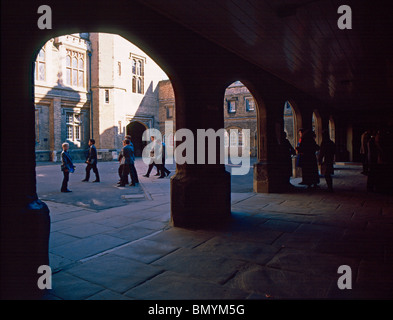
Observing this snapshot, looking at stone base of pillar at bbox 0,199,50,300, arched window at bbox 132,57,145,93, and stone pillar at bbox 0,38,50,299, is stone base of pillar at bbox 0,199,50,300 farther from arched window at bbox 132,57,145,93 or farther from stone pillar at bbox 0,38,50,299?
arched window at bbox 132,57,145,93

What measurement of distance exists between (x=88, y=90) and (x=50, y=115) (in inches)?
154

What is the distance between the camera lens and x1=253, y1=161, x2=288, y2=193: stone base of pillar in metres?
7.59

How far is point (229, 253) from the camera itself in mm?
3385

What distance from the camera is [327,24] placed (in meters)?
4.46

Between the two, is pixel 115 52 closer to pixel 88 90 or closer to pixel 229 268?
pixel 88 90

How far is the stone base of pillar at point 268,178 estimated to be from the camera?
759 cm

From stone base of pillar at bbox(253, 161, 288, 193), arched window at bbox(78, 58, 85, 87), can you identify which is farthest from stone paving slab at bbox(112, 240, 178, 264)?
arched window at bbox(78, 58, 85, 87)

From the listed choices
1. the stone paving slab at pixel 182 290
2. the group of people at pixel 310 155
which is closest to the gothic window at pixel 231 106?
the group of people at pixel 310 155

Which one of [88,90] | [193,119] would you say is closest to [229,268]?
[193,119]

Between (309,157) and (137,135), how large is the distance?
77.9 feet

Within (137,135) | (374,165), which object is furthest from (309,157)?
(137,135)

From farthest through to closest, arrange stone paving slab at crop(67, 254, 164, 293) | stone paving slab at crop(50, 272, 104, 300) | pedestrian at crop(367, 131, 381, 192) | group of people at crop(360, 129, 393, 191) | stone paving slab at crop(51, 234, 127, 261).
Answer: pedestrian at crop(367, 131, 381, 192)
group of people at crop(360, 129, 393, 191)
stone paving slab at crop(51, 234, 127, 261)
stone paving slab at crop(67, 254, 164, 293)
stone paving slab at crop(50, 272, 104, 300)

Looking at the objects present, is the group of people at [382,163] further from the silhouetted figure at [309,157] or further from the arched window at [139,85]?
the arched window at [139,85]

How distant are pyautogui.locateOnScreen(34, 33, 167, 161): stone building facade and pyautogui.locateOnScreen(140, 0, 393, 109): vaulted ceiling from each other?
19190 mm
